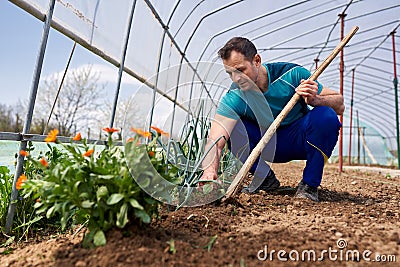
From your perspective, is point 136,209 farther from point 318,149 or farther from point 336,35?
point 336,35

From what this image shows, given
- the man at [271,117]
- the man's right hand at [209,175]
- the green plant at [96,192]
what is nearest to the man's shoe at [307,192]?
the man at [271,117]

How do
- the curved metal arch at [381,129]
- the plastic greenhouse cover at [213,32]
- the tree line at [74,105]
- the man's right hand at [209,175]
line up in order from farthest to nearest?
the curved metal arch at [381,129], the tree line at [74,105], the plastic greenhouse cover at [213,32], the man's right hand at [209,175]

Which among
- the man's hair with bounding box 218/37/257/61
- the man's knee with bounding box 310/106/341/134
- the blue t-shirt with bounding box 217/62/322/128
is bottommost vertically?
the man's knee with bounding box 310/106/341/134

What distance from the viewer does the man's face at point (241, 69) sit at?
2.02 metres

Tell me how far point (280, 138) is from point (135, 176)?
Result: 140 cm

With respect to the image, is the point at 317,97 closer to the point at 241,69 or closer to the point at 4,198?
the point at 241,69

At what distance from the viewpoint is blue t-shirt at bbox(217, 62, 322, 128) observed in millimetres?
Answer: 2191

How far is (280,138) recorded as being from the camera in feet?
7.43

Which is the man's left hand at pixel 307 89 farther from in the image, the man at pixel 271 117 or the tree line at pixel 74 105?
the tree line at pixel 74 105

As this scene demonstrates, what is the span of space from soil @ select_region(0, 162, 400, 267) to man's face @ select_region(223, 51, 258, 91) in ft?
2.50

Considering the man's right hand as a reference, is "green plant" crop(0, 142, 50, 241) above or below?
below

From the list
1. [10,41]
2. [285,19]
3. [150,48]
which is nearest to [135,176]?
[150,48]

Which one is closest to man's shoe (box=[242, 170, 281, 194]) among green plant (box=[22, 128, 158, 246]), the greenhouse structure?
the greenhouse structure

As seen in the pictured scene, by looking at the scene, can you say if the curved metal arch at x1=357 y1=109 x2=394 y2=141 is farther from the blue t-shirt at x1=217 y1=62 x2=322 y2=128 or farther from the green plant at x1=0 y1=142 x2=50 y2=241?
the green plant at x1=0 y1=142 x2=50 y2=241
